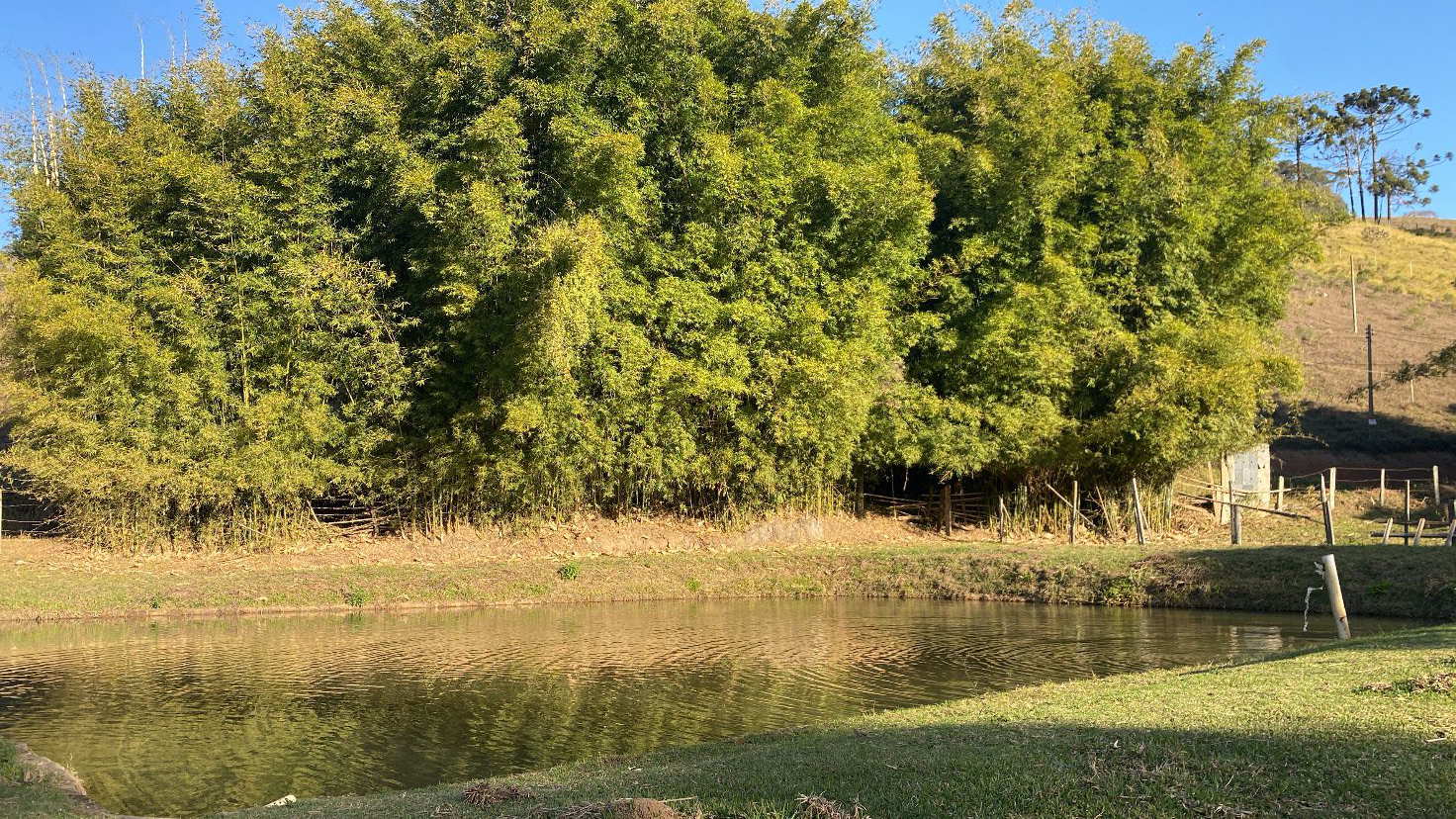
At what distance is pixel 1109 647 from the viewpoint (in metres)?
12.3

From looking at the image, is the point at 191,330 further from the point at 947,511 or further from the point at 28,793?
the point at 947,511

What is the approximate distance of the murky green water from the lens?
841cm

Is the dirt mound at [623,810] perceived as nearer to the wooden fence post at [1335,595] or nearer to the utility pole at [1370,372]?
the wooden fence post at [1335,595]

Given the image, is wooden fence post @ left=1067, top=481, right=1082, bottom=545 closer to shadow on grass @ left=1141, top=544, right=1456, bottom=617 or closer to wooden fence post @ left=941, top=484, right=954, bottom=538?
wooden fence post @ left=941, top=484, right=954, bottom=538

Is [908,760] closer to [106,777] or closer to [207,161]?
[106,777]

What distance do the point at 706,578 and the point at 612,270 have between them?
605cm

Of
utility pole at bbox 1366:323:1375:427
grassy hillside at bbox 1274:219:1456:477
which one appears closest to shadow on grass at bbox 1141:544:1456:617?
grassy hillside at bbox 1274:219:1456:477

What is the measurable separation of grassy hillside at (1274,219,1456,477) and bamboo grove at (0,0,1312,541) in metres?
5.62

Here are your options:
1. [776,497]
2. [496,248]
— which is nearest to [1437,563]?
[776,497]

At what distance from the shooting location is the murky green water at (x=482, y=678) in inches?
331

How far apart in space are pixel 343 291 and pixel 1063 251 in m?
14.8

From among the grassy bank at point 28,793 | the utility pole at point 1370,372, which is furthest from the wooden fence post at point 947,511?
the grassy bank at point 28,793

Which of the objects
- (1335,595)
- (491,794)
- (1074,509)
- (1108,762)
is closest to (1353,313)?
(1074,509)

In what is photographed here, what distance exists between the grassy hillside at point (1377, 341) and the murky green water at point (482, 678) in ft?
46.5
